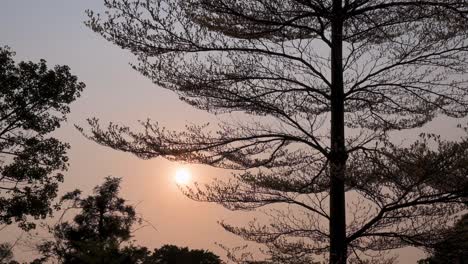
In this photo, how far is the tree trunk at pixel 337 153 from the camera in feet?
30.8

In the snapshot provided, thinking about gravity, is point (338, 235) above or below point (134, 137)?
below

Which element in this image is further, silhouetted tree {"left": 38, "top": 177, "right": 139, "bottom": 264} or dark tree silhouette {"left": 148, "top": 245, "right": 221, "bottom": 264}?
dark tree silhouette {"left": 148, "top": 245, "right": 221, "bottom": 264}

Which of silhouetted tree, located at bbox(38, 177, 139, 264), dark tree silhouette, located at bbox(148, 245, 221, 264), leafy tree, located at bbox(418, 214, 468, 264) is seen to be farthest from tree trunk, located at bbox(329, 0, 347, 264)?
dark tree silhouette, located at bbox(148, 245, 221, 264)

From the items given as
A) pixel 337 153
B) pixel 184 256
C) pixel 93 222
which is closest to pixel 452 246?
pixel 337 153

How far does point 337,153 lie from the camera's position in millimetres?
9727

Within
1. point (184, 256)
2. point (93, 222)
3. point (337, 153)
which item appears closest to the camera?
point (337, 153)

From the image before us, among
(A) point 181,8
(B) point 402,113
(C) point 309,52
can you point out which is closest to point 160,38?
(A) point 181,8

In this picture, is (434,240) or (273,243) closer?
(434,240)

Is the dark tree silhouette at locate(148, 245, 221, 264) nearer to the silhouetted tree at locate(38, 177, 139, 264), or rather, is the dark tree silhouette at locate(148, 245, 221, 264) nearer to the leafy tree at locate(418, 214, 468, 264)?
the silhouetted tree at locate(38, 177, 139, 264)

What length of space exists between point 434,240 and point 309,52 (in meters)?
4.01

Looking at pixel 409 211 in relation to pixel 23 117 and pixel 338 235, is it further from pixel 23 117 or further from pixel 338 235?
pixel 23 117

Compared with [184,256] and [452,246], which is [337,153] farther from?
[184,256]

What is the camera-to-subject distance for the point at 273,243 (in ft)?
34.4

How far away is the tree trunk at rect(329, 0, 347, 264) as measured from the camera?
9.38 m
